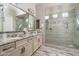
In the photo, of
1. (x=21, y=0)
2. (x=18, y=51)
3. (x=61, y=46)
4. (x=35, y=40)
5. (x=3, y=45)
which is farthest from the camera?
(x=35, y=40)

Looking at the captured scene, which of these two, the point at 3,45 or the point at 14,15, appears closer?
the point at 3,45

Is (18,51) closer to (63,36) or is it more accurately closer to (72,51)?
(63,36)

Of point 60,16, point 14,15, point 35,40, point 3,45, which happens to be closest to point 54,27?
point 60,16

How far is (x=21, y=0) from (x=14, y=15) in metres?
0.33

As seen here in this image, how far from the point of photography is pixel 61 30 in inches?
75.4

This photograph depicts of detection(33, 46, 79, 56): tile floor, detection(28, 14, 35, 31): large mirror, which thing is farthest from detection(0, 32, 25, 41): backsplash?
detection(33, 46, 79, 56): tile floor

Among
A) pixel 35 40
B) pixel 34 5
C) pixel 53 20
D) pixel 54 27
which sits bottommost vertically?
pixel 35 40

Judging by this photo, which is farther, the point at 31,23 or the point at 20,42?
the point at 31,23

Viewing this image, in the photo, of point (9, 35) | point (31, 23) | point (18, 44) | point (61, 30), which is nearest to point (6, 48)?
point (18, 44)

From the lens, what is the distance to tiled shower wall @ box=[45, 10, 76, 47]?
1.90m

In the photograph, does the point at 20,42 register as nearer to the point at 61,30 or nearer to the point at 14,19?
the point at 14,19

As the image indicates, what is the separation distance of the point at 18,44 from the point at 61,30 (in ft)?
2.97

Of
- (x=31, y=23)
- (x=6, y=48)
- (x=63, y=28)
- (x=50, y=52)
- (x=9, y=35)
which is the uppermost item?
(x=31, y=23)

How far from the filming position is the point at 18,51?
1637 millimetres
